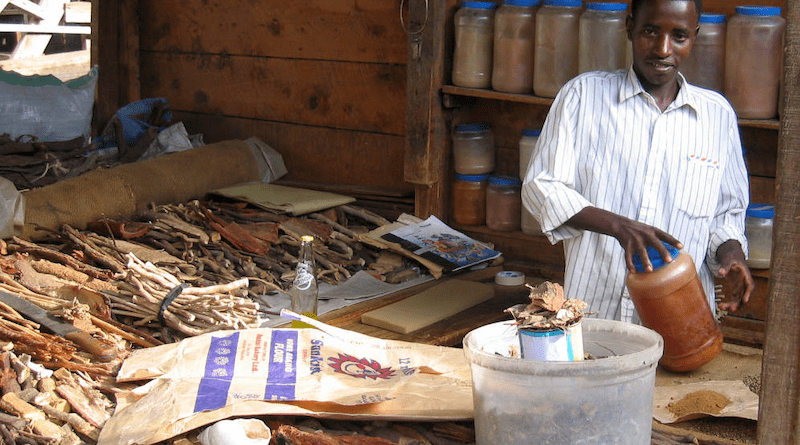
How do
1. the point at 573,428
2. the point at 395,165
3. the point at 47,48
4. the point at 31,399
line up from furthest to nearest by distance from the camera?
the point at 47,48 → the point at 395,165 → the point at 31,399 → the point at 573,428

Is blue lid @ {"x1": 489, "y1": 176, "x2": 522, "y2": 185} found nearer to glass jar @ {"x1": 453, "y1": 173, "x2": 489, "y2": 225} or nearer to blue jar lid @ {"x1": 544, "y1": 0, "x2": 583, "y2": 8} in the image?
glass jar @ {"x1": 453, "y1": 173, "x2": 489, "y2": 225}

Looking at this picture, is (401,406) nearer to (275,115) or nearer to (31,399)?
(31,399)

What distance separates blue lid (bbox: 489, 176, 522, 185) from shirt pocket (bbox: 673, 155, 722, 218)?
1.65 m

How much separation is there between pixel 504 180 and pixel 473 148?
238mm

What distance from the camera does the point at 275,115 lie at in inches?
223

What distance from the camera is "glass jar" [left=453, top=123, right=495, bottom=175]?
472 cm

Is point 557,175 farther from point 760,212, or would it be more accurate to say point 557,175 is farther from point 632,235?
point 760,212

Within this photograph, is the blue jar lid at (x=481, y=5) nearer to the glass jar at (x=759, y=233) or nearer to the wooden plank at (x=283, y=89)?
the wooden plank at (x=283, y=89)

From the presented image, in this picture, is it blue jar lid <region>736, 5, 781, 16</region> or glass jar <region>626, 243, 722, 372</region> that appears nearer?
glass jar <region>626, 243, 722, 372</region>

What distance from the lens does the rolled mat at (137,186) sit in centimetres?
443

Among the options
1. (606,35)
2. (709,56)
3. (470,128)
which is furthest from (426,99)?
(709,56)

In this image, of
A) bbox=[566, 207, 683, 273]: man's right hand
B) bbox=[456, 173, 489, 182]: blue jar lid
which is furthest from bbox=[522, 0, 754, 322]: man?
bbox=[456, 173, 489, 182]: blue jar lid

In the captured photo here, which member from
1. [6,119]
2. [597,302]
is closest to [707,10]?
[597,302]

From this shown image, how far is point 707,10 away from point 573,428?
277cm
